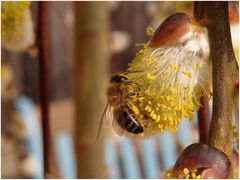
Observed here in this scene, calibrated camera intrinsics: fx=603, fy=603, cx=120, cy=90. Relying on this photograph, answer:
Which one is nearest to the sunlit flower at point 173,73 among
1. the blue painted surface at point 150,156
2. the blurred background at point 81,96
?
the blurred background at point 81,96

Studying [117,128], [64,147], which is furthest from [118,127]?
[64,147]

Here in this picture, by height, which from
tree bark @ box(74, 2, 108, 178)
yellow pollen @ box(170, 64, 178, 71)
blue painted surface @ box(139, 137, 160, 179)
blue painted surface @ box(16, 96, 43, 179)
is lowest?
blue painted surface @ box(139, 137, 160, 179)

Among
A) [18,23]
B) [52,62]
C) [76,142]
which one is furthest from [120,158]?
[18,23]

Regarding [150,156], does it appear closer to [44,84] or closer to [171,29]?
[44,84]

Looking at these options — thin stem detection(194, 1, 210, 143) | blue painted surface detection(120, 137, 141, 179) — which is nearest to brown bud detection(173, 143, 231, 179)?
thin stem detection(194, 1, 210, 143)

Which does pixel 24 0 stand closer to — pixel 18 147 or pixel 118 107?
pixel 118 107

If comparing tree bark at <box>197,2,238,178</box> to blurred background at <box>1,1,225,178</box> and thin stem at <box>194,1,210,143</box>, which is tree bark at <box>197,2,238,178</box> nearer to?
thin stem at <box>194,1,210,143</box>
